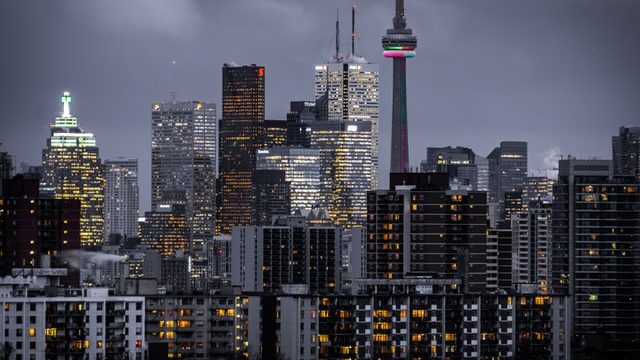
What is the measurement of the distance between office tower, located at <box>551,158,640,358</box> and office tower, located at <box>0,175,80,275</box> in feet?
148

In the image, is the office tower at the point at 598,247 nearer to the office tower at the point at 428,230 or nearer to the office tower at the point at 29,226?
the office tower at the point at 428,230

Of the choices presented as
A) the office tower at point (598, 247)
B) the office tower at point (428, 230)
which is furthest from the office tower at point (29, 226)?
the office tower at point (598, 247)

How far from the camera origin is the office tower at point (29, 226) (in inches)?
7387

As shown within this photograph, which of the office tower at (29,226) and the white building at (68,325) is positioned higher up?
the office tower at (29,226)

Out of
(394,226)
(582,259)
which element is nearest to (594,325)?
(582,259)

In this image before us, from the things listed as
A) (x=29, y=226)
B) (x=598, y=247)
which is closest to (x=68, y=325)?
(x=29, y=226)

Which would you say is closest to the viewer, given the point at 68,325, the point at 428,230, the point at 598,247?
the point at 68,325

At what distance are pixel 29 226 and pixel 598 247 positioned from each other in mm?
51772

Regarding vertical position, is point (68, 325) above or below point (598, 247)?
below

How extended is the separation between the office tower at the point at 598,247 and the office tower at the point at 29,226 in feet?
148

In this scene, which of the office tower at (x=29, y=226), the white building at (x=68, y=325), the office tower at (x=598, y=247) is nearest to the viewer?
the white building at (x=68, y=325)

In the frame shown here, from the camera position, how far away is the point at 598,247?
182m

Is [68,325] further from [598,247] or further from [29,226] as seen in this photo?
[598,247]

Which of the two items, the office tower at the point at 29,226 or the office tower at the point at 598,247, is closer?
the office tower at the point at 598,247
